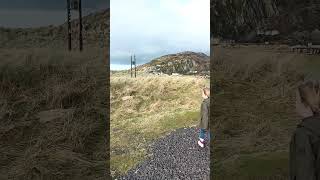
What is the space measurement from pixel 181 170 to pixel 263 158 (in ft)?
5.65

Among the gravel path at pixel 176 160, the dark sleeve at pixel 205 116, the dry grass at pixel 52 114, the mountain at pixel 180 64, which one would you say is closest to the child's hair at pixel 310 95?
the dry grass at pixel 52 114

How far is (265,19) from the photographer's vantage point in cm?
477

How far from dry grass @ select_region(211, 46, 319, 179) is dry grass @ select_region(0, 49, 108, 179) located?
113 cm

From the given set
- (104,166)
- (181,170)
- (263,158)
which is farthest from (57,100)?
(181,170)

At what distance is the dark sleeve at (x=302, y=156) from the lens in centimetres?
165

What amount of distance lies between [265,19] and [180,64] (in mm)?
3704

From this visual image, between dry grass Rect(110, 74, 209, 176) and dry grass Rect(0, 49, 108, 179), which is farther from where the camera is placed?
dry grass Rect(110, 74, 209, 176)

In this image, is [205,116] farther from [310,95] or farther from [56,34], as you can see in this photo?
[310,95]

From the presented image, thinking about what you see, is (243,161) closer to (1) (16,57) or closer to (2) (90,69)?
(2) (90,69)

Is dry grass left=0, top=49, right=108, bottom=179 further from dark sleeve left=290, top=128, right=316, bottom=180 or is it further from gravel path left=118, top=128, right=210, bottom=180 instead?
dark sleeve left=290, top=128, right=316, bottom=180

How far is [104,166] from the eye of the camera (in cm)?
437

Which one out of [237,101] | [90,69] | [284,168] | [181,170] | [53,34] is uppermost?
[53,34]

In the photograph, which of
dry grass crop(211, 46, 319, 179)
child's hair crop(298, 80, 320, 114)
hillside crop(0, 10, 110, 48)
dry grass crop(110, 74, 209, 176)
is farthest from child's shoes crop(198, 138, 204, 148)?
child's hair crop(298, 80, 320, 114)

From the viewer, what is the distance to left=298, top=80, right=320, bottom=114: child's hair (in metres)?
1.76
